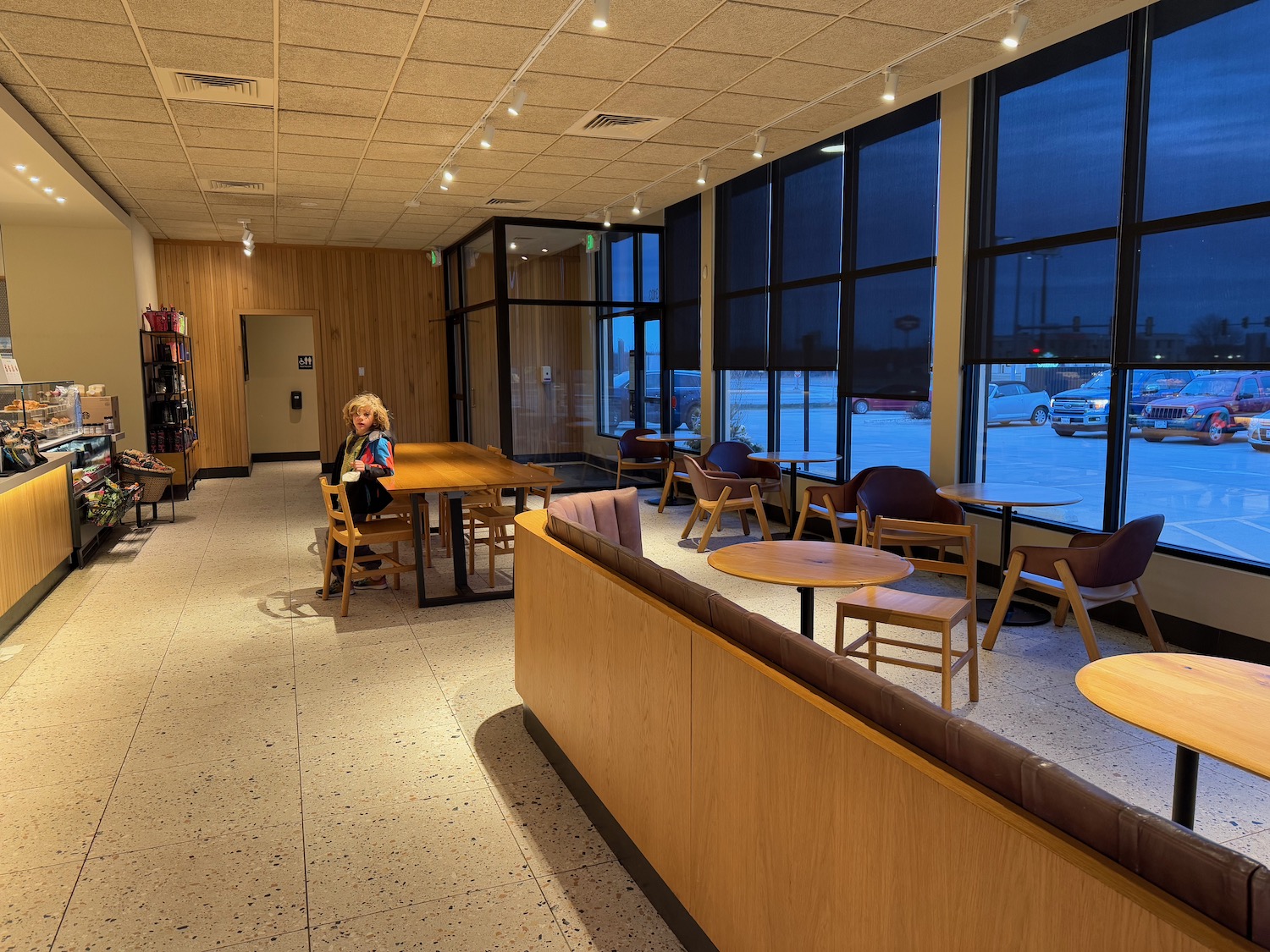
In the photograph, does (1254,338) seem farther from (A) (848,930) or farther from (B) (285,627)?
(B) (285,627)

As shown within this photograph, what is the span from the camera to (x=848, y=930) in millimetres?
1646

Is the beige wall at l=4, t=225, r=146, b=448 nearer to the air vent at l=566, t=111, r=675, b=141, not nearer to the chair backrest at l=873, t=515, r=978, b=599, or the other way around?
the air vent at l=566, t=111, r=675, b=141

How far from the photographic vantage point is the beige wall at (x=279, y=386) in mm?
14414

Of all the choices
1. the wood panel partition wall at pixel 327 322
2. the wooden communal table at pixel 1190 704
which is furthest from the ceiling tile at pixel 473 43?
the wood panel partition wall at pixel 327 322

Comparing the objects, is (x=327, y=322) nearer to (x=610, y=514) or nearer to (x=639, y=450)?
(x=639, y=450)

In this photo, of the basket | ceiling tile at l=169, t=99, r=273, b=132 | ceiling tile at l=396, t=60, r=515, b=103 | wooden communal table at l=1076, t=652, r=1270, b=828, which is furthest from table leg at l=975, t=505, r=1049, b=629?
the basket

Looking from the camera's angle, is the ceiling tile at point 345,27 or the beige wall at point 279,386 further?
the beige wall at point 279,386

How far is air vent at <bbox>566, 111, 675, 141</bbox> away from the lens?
248 inches

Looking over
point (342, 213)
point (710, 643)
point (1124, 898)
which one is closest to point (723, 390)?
point (342, 213)

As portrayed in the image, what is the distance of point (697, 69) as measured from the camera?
529 cm

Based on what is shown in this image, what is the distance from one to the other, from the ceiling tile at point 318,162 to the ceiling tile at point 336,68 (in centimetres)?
199

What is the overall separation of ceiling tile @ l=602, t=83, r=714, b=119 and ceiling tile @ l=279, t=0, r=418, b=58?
1.50m

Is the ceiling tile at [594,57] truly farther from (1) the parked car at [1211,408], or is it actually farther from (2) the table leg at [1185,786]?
(2) the table leg at [1185,786]

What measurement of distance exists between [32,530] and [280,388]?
9.48 metres
